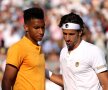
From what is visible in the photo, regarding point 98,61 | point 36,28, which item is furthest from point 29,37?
point 98,61

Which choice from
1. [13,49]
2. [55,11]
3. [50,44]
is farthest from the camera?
[55,11]

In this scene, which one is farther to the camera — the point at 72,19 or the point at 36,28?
the point at 72,19

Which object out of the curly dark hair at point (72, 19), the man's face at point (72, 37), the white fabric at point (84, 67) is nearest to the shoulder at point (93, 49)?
the white fabric at point (84, 67)

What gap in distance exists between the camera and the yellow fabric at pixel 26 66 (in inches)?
159

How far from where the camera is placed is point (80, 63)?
14.3 ft

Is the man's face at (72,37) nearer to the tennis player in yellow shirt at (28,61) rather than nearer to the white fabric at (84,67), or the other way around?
the white fabric at (84,67)

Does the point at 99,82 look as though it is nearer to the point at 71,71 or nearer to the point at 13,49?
the point at 71,71

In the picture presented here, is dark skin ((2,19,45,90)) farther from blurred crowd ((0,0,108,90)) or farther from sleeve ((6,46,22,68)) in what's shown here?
blurred crowd ((0,0,108,90))

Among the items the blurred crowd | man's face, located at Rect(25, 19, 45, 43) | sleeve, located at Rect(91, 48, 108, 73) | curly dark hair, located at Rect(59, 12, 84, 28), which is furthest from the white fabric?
the blurred crowd

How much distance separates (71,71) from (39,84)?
1.33 feet

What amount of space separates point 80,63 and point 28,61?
23.0 inches

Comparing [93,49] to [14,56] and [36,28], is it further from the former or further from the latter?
[14,56]

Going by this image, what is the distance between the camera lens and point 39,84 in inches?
165

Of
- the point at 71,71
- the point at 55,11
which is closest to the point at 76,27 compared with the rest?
the point at 71,71
